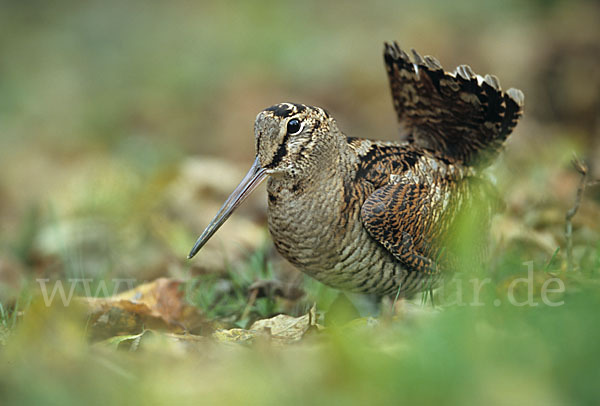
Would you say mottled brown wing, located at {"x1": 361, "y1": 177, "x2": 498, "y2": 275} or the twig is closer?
mottled brown wing, located at {"x1": 361, "y1": 177, "x2": 498, "y2": 275}

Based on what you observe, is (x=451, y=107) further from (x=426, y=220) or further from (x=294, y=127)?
(x=294, y=127)

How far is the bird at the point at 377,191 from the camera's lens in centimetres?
309

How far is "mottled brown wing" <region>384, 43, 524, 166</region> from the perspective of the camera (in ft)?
10.9

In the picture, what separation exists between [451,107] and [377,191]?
0.69 meters

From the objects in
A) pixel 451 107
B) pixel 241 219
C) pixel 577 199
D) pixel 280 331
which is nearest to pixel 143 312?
pixel 280 331

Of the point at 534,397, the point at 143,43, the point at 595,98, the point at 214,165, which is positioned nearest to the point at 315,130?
the point at 534,397

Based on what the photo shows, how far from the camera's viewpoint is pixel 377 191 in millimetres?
3195

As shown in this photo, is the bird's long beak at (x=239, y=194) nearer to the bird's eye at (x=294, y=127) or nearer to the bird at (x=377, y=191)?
the bird at (x=377, y=191)

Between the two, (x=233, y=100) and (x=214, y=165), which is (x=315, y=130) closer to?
(x=214, y=165)

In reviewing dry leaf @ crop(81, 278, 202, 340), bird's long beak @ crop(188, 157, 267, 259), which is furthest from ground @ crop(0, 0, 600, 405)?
bird's long beak @ crop(188, 157, 267, 259)

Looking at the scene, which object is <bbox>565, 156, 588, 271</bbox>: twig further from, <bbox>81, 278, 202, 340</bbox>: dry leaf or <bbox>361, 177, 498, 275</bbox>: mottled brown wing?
<bbox>81, 278, 202, 340</bbox>: dry leaf

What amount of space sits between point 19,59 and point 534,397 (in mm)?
11407

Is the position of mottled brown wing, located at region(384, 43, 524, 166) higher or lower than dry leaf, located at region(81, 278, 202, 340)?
higher

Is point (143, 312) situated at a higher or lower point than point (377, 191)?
lower
